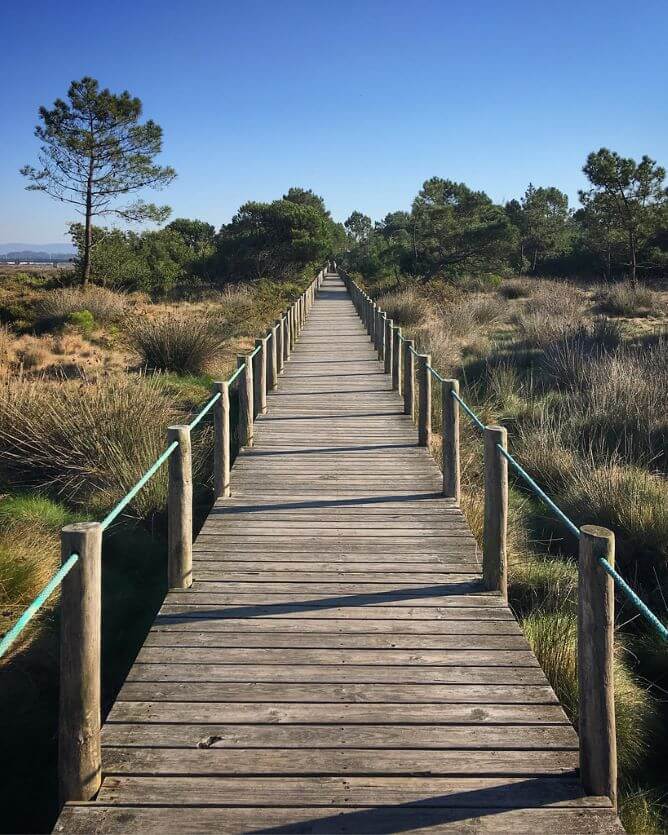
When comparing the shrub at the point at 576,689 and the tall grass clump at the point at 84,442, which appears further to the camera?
the tall grass clump at the point at 84,442

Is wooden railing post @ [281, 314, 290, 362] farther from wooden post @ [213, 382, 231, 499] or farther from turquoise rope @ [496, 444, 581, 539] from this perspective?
turquoise rope @ [496, 444, 581, 539]

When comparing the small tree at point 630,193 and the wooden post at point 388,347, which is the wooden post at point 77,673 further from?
the small tree at point 630,193

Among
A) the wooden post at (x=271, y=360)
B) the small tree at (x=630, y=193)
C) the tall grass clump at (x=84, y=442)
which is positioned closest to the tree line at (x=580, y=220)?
the small tree at (x=630, y=193)

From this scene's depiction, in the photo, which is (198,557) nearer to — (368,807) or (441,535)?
(441,535)

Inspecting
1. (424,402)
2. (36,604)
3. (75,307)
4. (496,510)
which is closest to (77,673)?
(36,604)

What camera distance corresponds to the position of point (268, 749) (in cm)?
308

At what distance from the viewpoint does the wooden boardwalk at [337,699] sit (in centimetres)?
275

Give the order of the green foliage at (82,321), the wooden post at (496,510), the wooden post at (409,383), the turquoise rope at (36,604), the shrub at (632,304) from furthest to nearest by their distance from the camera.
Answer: the shrub at (632,304) < the green foliage at (82,321) < the wooden post at (409,383) < the wooden post at (496,510) < the turquoise rope at (36,604)

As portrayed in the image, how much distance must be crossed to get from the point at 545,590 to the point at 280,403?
5.75 metres

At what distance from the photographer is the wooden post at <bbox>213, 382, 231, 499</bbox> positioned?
20.3 ft

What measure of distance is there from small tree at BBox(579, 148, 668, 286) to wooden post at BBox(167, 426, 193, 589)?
1210 inches

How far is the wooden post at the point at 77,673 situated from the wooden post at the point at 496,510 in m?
2.53

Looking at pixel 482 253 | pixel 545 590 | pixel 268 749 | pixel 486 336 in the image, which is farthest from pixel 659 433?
pixel 482 253

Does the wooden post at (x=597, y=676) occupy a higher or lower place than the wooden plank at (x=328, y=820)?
higher
